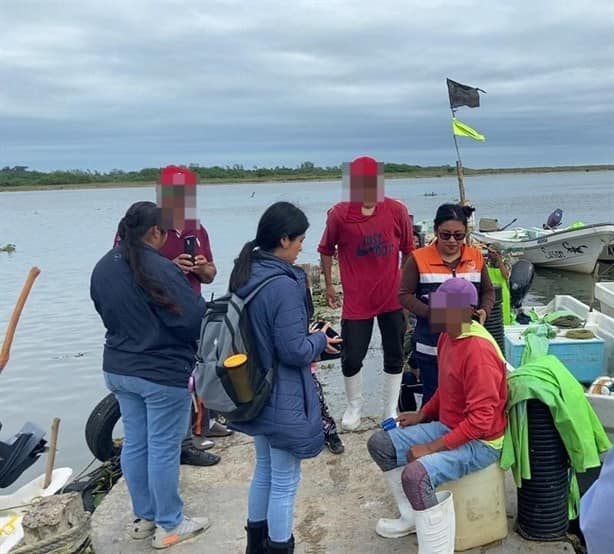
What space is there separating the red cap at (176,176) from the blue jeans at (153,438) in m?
1.00

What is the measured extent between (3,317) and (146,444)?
9934 millimetres

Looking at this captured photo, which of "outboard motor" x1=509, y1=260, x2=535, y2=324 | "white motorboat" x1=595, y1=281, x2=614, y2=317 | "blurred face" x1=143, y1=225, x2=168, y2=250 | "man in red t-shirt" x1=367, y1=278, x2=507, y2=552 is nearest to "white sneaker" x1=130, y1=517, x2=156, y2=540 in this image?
"man in red t-shirt" x1=367, y1=278, x2=507, y2=552

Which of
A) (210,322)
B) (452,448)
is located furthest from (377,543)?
(210,322)

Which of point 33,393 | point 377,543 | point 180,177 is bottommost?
point 33,393

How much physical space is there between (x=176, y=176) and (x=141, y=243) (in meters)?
0.53

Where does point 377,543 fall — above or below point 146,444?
below

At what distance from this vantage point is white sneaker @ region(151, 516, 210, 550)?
3346mm

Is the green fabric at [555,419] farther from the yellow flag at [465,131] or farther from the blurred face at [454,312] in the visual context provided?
the yellow flag at [465,131]

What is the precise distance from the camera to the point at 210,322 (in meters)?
2.71

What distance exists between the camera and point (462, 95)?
6484 millimetres

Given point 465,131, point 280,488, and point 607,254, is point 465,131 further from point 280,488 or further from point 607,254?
point 607,254

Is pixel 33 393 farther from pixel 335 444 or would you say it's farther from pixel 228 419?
Result: pixel 228 419

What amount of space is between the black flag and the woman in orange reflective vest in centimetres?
278

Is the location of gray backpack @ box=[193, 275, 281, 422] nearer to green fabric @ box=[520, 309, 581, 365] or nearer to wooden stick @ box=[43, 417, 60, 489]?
green fabric @ box=[520, 309, 581, 365]
